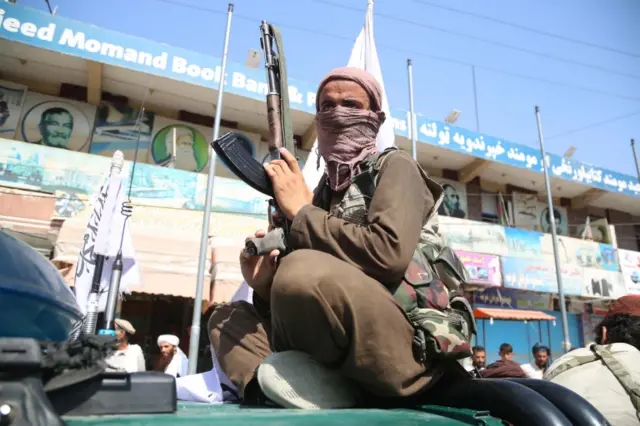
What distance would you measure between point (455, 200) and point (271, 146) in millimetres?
13306

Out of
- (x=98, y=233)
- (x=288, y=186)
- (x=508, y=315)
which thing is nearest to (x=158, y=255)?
(x=98, y=233)

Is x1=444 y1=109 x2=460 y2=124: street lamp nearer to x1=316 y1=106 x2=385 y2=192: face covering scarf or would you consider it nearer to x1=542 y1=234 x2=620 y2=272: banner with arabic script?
x1=542 y1=234 x2=620 y2=272: banner with arabic script

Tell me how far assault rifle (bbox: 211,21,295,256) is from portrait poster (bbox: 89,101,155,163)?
30.6 ft

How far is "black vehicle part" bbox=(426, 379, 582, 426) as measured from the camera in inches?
31.3

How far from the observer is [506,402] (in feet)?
2.82

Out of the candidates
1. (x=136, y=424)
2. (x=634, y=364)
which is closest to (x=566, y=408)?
(x=136, y=424)

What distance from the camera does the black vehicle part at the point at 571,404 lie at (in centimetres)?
81

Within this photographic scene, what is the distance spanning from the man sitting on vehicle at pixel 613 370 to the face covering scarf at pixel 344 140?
1523mm

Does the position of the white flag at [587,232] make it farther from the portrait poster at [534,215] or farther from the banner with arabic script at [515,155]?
the banner with arabic script at [515,155]

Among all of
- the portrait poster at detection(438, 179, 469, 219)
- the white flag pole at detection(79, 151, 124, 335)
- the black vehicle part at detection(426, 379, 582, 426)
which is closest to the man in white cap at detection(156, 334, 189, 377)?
the white flag pole at detection(79, 151, 124, 335)

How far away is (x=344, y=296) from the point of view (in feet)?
3.13

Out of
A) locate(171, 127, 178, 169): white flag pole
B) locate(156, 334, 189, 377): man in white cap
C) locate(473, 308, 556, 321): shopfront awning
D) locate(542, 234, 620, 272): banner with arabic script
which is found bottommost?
locate(156, 334, 189, 377): man in white cap

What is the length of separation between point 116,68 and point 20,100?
223cm

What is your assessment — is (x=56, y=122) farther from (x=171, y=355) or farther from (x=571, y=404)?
(x=571, y=404)
